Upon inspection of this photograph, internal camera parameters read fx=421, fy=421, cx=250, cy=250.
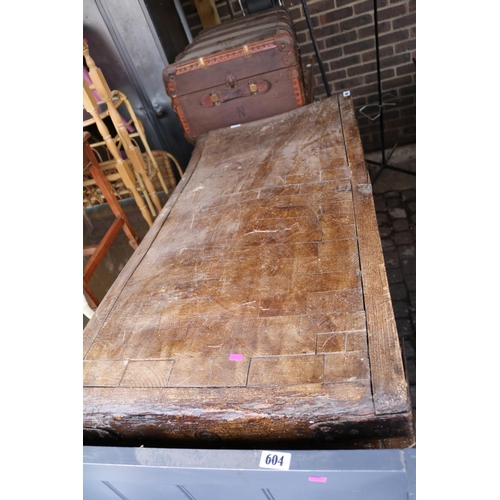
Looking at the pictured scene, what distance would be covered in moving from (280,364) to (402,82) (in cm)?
332

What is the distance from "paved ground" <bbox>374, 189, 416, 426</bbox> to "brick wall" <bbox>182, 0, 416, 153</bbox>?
35.6 inches

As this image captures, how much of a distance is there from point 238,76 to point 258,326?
5.96 feet

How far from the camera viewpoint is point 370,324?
122cm

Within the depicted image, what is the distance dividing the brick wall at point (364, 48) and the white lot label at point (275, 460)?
11.3 feet

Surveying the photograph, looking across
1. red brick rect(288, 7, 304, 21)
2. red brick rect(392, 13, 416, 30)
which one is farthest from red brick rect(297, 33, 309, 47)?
red brick rect(392, 13, 416, 30)

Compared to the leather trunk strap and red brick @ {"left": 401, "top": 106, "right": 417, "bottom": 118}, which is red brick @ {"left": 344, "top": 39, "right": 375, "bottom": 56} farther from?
the leather trunk strap

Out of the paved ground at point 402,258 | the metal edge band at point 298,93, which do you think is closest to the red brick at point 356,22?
the metal edge band at point 298,93

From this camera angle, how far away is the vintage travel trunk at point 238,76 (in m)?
2.49

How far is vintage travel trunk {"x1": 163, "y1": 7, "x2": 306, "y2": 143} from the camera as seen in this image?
2490 millimetres

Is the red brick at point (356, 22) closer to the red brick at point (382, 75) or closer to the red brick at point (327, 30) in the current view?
the red brick at point (327, 30)

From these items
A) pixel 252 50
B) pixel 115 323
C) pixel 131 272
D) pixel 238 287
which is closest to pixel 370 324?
pixel 238 287
